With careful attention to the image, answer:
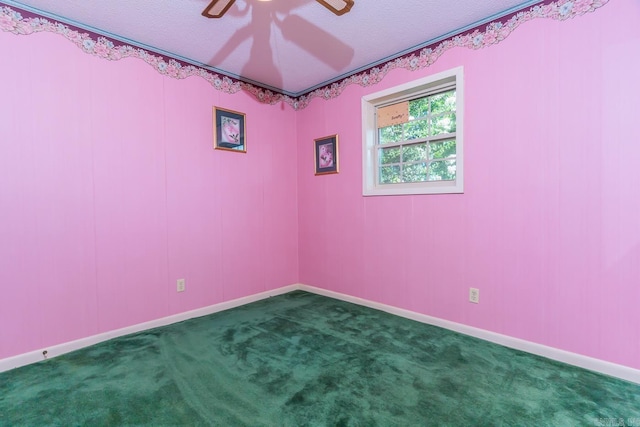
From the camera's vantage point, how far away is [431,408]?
1.55m

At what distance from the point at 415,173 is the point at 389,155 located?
0.35m

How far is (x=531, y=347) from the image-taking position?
212 centimetres

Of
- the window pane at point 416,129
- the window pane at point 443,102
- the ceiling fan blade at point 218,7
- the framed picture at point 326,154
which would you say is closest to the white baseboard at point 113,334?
the framed picture at point 326,154

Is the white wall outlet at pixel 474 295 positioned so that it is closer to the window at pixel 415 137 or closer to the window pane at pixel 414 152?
the window at pixel 415 137

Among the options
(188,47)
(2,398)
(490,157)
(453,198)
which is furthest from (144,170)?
(490,157)

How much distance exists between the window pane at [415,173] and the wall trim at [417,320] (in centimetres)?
122

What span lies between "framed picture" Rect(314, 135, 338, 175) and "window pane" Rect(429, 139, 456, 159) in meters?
1.04

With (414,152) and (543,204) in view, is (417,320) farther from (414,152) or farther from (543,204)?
(414,152)

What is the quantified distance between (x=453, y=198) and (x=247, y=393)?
2.03 metres

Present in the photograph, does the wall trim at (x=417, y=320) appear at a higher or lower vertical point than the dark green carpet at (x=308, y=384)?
higher

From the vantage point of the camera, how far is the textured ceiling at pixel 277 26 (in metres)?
2.09

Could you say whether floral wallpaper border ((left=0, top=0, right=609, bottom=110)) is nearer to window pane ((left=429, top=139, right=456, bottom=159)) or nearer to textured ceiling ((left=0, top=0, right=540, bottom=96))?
textured ceiling ((left=0, top=0, right=540, bottom=96))

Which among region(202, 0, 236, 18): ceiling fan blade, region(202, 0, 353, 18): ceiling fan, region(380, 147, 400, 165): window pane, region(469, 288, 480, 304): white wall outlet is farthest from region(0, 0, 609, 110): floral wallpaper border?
region(469, 288, 480, 304): white wall outlet

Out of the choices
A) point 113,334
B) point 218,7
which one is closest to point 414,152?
point 218,7
